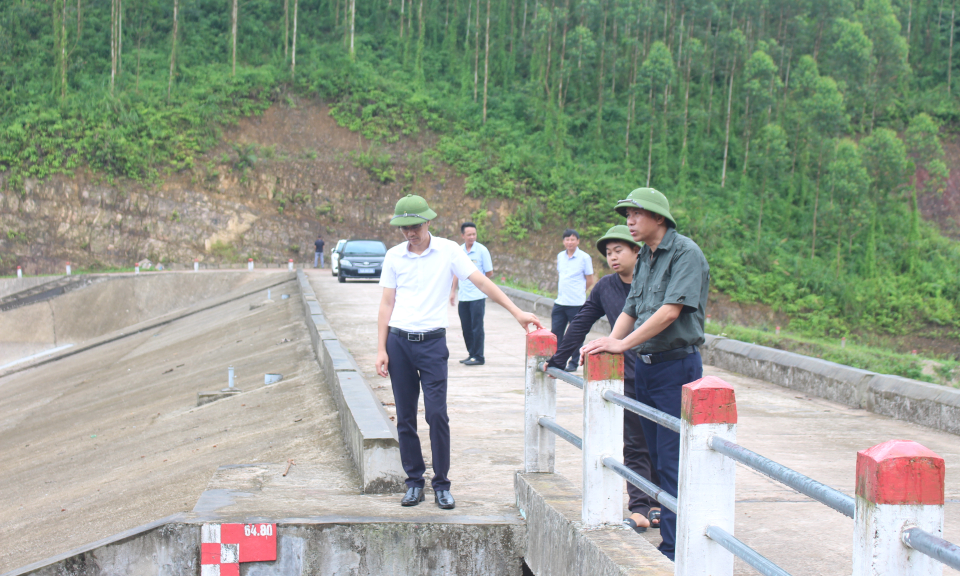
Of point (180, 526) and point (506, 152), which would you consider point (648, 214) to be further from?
point (506, 152)

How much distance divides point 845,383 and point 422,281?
6134 mm

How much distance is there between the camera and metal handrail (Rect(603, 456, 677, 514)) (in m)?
3.23

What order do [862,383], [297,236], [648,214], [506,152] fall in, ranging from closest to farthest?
[648,214], [862,383], [297,236], [506,152]

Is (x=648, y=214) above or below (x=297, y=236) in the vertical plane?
above

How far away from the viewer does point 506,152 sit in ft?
152

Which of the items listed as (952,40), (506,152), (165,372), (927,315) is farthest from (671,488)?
(952,40)

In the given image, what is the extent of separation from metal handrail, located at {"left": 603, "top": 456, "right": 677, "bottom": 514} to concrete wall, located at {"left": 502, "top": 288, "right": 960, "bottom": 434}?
17.3 feet

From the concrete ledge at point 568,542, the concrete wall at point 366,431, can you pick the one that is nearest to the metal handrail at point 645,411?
the concrete ledge at point 568,542

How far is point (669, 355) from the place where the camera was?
4.00m

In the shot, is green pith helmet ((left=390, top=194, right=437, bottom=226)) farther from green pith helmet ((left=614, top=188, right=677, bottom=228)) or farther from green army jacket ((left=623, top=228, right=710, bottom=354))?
green army jacket ((left=623, top=228, right=710, bottom=354))

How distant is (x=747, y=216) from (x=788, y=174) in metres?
5.64

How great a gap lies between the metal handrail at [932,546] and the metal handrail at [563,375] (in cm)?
205

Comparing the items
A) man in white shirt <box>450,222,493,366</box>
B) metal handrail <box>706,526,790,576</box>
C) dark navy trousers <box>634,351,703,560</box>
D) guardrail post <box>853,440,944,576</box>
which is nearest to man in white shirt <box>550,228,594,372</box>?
man in white shirt <box>450,222,493,366</box>

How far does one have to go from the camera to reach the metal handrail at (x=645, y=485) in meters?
3.23
